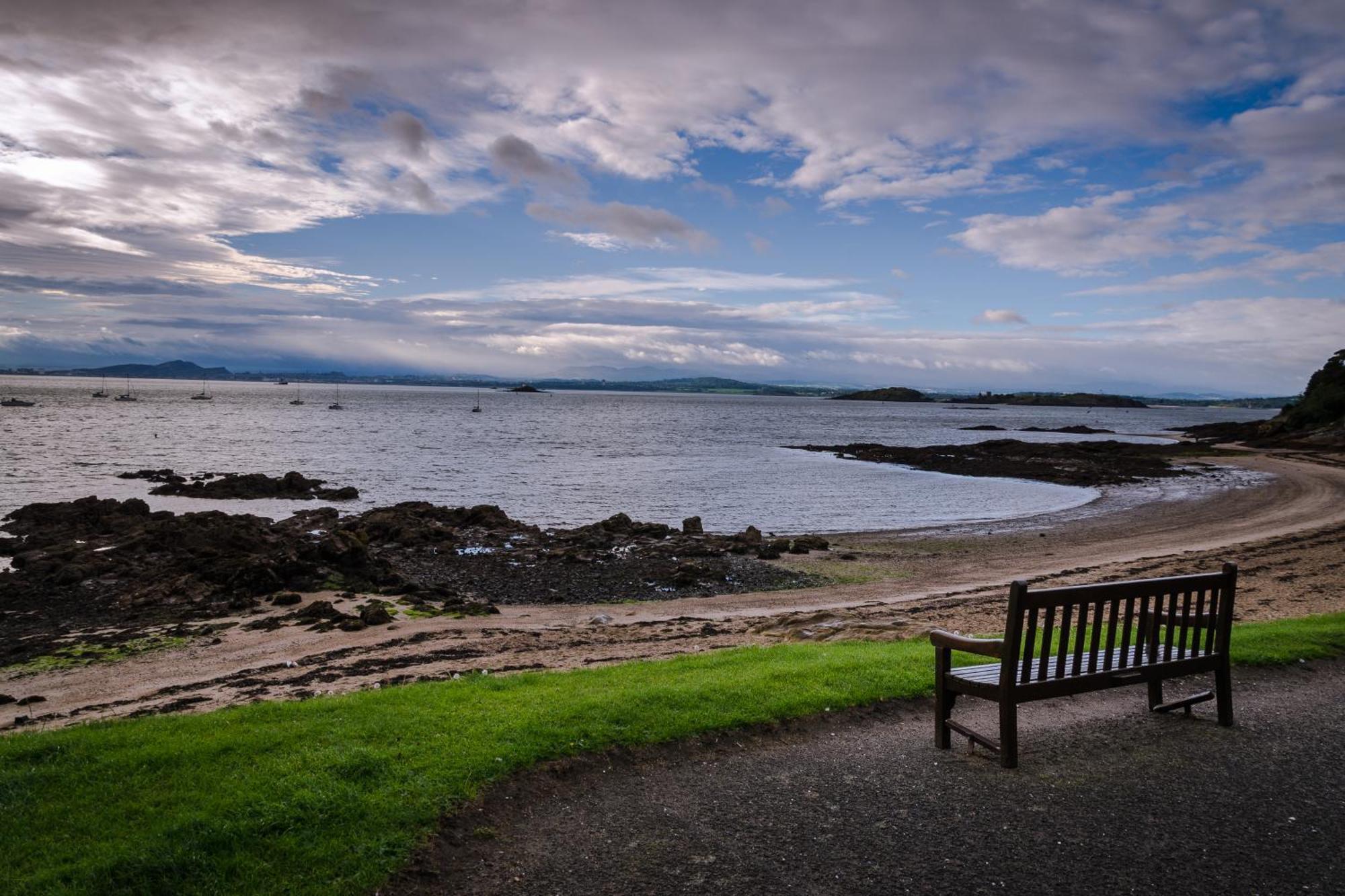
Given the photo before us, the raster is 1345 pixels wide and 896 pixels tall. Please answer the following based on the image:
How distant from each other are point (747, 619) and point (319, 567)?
35.0ft

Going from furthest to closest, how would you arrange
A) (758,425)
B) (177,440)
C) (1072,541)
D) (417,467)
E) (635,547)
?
1. (758,425)
2. (177,440)
3. (417,467)
4. (1072,541)
5. (635,547)

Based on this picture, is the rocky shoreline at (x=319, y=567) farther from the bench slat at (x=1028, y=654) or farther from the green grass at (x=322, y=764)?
the bench slat at (x=1028, y=654)

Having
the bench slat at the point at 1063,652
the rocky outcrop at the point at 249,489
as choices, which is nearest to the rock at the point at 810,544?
the bench slat at the point at 1063,652

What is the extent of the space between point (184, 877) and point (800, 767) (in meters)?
4.38

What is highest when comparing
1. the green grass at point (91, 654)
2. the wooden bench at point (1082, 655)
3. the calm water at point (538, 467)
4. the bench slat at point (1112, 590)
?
the bench slat at point (1112, 590)

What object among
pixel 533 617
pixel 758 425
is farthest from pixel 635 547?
pixel 758 425

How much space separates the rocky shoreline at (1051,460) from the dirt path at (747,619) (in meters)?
23.4

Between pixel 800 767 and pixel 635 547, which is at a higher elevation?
pixel 800 767

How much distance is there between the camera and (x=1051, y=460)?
63.2m

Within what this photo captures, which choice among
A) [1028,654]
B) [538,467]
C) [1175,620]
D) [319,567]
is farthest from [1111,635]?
[538,467]

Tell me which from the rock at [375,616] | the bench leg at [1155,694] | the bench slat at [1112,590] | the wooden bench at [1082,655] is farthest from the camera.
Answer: the rock at [375,616]

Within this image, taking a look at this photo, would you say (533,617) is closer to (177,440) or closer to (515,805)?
(515,805)

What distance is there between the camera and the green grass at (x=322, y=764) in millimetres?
4934

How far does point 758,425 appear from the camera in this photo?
12850cm
